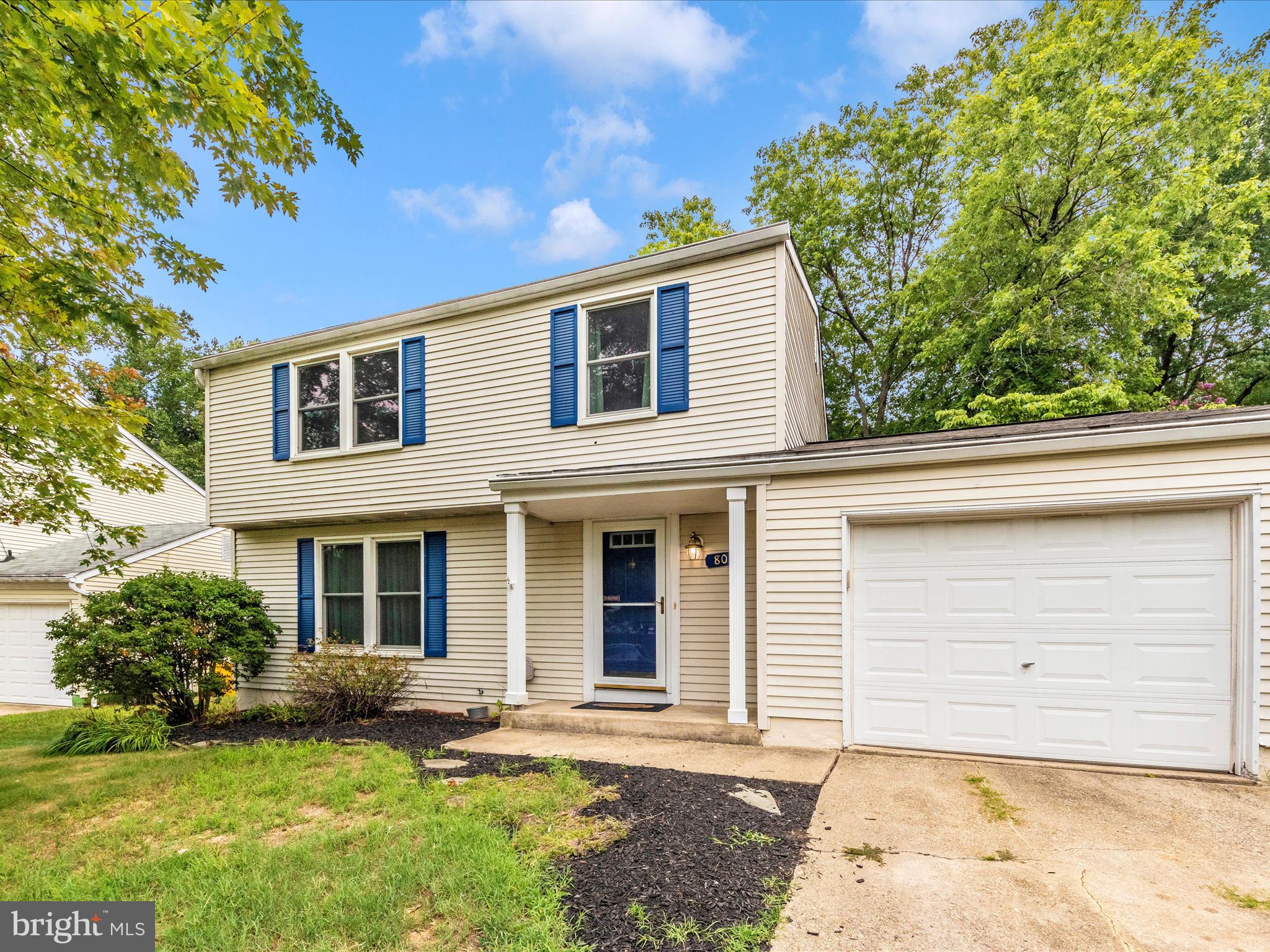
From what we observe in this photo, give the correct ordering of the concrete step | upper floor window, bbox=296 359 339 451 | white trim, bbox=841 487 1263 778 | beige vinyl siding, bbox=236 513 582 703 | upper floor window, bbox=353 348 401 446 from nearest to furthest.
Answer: white trim, bbox=841 487 1263 778, the concrete step, beige vinyl siding, bbox=236 513 582 703, upper floor window, bbox=353 348 401 446, upper floor window, bbox=296 359 339 451

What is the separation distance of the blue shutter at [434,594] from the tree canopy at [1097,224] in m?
9.79

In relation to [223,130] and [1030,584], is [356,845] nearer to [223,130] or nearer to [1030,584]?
[223,130]

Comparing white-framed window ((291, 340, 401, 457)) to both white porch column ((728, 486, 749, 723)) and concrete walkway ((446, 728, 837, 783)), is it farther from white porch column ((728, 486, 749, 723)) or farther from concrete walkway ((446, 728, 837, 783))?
white porch column ((728, 486, 749, 723))

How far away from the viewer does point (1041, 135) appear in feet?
37.4

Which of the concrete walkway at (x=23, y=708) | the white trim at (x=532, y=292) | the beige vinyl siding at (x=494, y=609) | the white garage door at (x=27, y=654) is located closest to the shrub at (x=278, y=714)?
the beige vinyl siding at (x=494, y=609)

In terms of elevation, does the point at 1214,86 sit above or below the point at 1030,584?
→ above

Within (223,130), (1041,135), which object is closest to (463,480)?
(223,130)

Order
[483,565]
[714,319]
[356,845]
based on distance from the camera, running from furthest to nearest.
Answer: [483,565] < [714,319] < [356,845]

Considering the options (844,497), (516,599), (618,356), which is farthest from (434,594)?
(844,497)

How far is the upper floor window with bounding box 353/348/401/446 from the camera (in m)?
8.92

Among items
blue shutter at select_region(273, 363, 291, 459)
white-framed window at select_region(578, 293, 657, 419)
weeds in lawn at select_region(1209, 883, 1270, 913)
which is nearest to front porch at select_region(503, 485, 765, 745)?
white-framed window at select_region(578, 293, 657, 419)

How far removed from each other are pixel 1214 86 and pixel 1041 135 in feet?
11.8

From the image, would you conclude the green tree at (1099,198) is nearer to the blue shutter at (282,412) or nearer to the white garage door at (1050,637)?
the white garage door at (1050,637)

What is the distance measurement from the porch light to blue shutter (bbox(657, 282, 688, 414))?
4.81ft
